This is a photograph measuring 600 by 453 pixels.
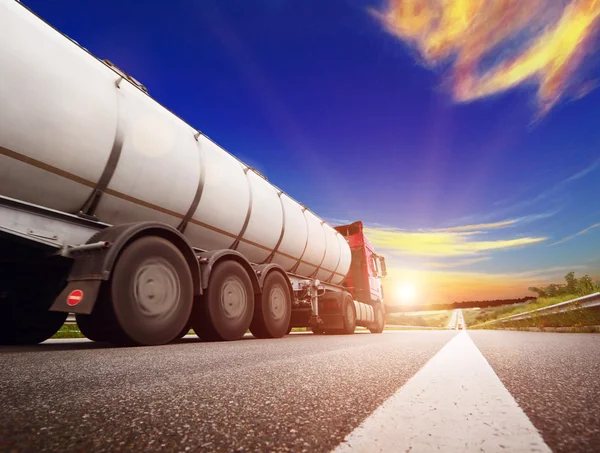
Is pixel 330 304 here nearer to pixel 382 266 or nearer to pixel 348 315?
pixel 348 315

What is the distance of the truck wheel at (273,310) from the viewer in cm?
679

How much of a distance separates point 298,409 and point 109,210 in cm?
408

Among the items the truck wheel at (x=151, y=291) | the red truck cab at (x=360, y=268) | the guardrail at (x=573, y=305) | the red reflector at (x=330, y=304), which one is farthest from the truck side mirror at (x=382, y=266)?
the truck wheel at (x=151, y=291)

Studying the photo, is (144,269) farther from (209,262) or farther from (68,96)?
(68,96)

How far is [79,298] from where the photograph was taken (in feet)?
12.4

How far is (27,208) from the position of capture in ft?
12.2

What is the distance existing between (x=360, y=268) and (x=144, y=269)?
970 centimetres

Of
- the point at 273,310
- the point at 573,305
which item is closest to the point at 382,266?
the point at 573,305

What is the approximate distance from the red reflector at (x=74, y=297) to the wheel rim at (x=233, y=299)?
2260 mm

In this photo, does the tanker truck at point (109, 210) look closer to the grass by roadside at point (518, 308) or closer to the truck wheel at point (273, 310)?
the truck wheel at point (273, 310)

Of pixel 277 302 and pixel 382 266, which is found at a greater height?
pixel 382 266

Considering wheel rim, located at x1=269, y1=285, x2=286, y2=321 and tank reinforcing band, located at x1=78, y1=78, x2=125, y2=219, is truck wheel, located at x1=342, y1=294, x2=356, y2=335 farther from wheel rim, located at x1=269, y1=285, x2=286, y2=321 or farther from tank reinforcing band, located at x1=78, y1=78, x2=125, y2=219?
tank reinforcing band, located at x1=78, y1=78, x2=125, y2=219

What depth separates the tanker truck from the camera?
3604mm

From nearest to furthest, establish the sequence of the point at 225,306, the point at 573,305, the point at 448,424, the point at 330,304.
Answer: the point at 448,424 < the point at 225,306 < the point at 573,305 < the point at 330,304
